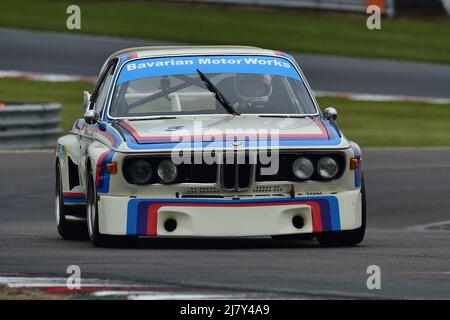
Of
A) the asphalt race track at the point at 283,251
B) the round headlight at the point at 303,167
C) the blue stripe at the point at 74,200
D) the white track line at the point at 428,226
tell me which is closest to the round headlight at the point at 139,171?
the asphalt race track at the point at 283,251

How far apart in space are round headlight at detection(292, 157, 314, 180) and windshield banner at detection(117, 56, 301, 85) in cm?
142

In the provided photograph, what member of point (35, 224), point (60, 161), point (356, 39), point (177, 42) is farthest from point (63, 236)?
point (356, 39)

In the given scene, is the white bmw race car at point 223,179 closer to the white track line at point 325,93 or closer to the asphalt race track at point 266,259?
the asphalt race track at point 266,259

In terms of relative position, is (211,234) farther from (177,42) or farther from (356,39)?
(356,39)

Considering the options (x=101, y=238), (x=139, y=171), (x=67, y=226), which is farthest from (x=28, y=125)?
Answer: (x=139, y=171)

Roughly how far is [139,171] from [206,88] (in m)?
1.40

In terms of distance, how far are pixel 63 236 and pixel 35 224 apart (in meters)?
1.82

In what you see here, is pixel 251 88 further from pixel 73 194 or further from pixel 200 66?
pixel 73 194

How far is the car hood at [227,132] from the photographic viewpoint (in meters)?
9.81

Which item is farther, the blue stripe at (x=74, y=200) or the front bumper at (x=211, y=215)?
the blue stripe at (x=74, y=200)

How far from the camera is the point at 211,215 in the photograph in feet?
31.8

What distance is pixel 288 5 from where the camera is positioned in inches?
1442

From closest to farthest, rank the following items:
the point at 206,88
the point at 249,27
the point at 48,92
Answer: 1. the point at 206,88
2. the point at 48,92
3. the point at 249,27

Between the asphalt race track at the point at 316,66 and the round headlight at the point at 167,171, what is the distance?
1843 centimetres
